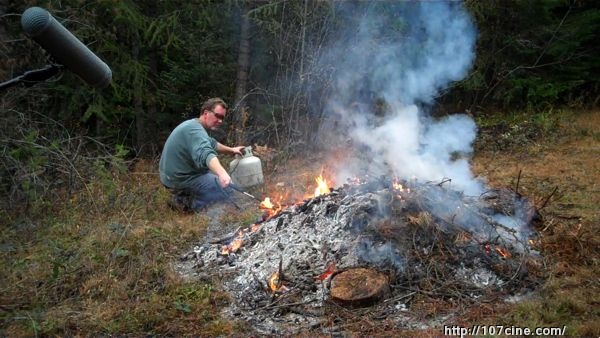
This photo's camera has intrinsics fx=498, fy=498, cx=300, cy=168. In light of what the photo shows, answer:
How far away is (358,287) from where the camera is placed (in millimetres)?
4125

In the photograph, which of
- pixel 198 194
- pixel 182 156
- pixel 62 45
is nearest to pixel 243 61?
pixel 182 156

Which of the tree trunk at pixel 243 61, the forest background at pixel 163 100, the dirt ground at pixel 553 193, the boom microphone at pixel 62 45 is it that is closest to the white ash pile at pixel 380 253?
the dirt ground at pixel 553 193

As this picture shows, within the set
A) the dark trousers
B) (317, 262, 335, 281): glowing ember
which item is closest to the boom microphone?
(317, 262, 335, 281): glowing ember

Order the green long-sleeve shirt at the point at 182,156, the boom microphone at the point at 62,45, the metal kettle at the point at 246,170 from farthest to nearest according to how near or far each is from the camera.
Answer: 1. the metal kettle at the point at 246,170
2. the green long-sleeve shirt at the point at 182,156
3. the boom microphone at the point at 62,45

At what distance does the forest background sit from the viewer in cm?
477

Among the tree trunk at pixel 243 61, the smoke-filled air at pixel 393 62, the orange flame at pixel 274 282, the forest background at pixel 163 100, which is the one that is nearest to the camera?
the orange flame at pixel 274 282

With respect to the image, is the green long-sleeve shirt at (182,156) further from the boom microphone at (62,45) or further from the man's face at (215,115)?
the boom microphone at (62,45)

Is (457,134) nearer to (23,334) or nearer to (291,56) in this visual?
(291,56)

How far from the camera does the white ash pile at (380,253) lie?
162 inches

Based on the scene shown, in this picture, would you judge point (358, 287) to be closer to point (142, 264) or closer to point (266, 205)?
point (142, 264)

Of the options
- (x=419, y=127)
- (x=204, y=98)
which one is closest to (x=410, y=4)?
(x=419, y=127)

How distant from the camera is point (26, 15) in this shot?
291 cm

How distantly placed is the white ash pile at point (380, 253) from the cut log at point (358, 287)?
0.02 m

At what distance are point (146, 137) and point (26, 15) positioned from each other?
26.7ft
